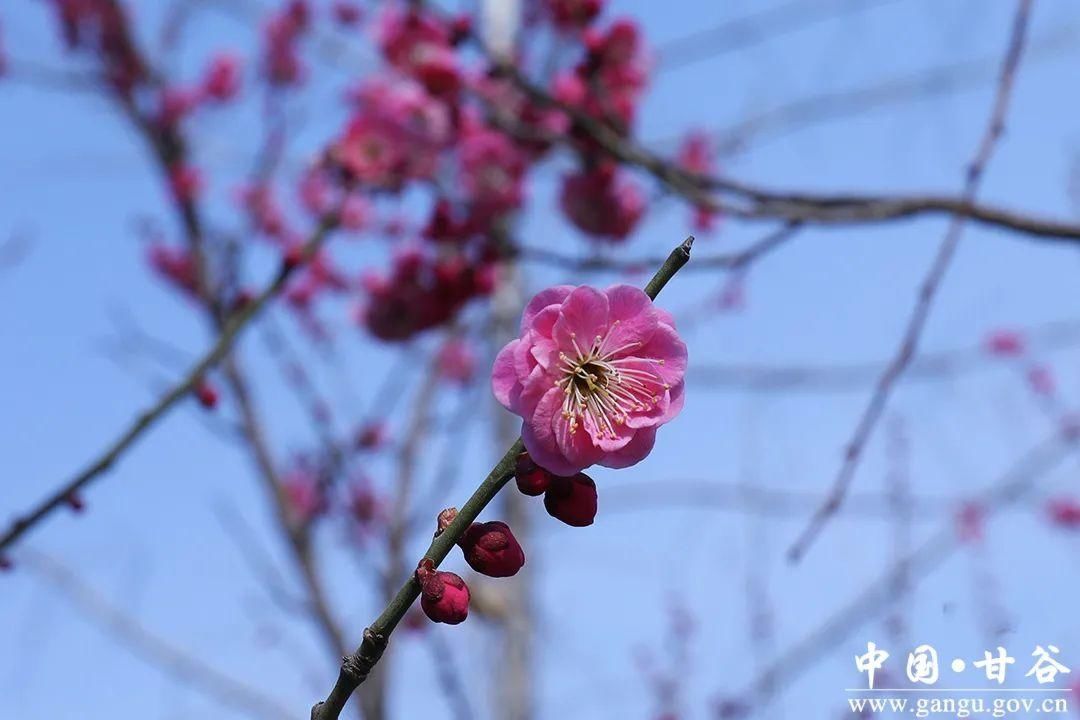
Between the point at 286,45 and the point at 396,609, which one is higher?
the point at 286,45

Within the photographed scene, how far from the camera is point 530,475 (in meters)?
0.79

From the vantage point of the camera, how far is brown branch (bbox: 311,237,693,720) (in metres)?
0.66

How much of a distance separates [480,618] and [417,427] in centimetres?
86

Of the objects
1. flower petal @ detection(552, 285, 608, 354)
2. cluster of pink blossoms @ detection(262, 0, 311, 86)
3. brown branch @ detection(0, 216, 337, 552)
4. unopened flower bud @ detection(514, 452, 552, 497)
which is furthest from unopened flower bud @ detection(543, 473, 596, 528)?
cluster of pink blossoms @ detection(262, 0, 311, 86)

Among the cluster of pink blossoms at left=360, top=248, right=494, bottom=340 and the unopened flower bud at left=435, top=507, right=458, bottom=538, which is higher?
the cluster of pink blossoms at left=360, top=248, right=494, bottom=340

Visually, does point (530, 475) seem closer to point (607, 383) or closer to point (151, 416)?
point (607, 383)

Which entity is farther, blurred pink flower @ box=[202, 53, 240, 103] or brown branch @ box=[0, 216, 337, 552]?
blurred pink flower @ box=[202, 53, 240, 103]

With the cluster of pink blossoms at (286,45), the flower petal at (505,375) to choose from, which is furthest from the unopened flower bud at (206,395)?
the cluster of pink blossoms at (286,45)

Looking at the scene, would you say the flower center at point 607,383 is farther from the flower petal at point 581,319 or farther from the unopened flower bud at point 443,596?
the unopened flower bud at point 443,596

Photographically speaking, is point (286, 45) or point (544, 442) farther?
point (286, 45)

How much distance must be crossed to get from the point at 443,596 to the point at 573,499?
117 mm

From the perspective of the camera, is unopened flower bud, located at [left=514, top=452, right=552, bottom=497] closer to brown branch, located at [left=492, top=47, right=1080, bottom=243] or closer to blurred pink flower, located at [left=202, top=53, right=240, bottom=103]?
brown branch, located at [left=492, top=47, right=1080, bottom=243]

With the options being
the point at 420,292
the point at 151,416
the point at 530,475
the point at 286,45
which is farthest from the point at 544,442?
the point at 286,45

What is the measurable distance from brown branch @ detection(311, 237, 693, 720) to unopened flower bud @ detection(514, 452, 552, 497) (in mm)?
56
